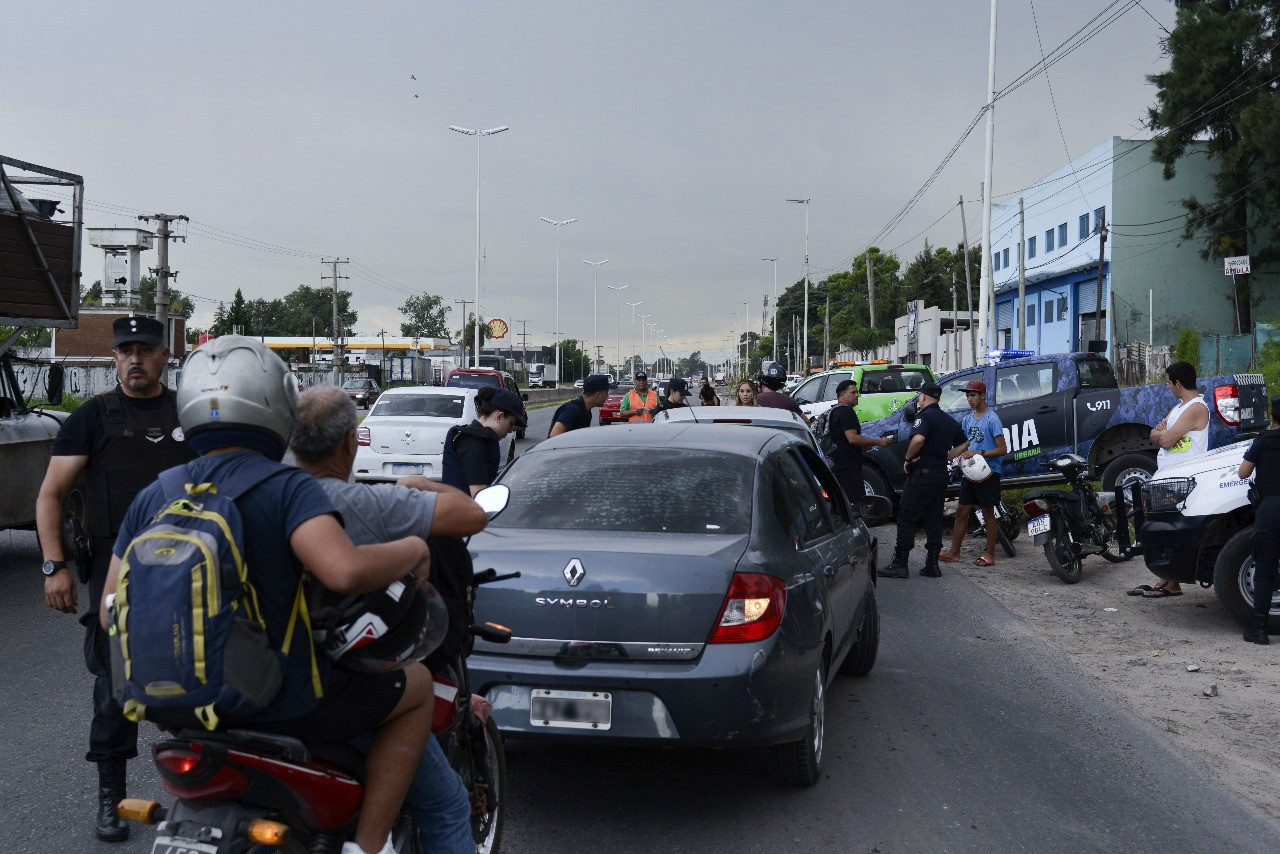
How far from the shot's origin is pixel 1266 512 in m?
7.91

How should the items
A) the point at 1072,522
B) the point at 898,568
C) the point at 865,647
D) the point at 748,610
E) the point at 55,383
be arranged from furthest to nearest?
the point at 898,568
the point at 1072,522
the point at 55,383
the point at 865,647
the point at 748,610

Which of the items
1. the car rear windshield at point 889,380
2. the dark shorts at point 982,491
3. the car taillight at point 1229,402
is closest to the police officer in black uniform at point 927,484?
the dark shorts at point 982,491

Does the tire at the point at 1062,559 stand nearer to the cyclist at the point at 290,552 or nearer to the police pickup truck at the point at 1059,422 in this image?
the police pickup truck at the point at 1059,422

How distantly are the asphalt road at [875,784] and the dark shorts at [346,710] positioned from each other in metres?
1.85

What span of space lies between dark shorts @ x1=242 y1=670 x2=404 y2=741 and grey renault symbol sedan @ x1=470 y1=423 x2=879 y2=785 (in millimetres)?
1786

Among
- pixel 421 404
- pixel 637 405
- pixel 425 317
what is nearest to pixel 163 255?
pixel 421 404

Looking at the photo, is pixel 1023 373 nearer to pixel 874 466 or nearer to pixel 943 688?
pixel 874 466

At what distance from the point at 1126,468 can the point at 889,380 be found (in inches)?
307

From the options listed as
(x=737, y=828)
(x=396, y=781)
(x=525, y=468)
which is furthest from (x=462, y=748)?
(x=525, y=468)

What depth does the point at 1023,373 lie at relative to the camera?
50.4 ft

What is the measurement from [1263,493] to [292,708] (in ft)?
23.5

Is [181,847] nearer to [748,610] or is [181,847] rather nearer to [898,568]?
[748,610]

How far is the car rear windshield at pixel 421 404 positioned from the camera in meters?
18.8

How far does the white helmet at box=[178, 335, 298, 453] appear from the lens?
2777 mm
